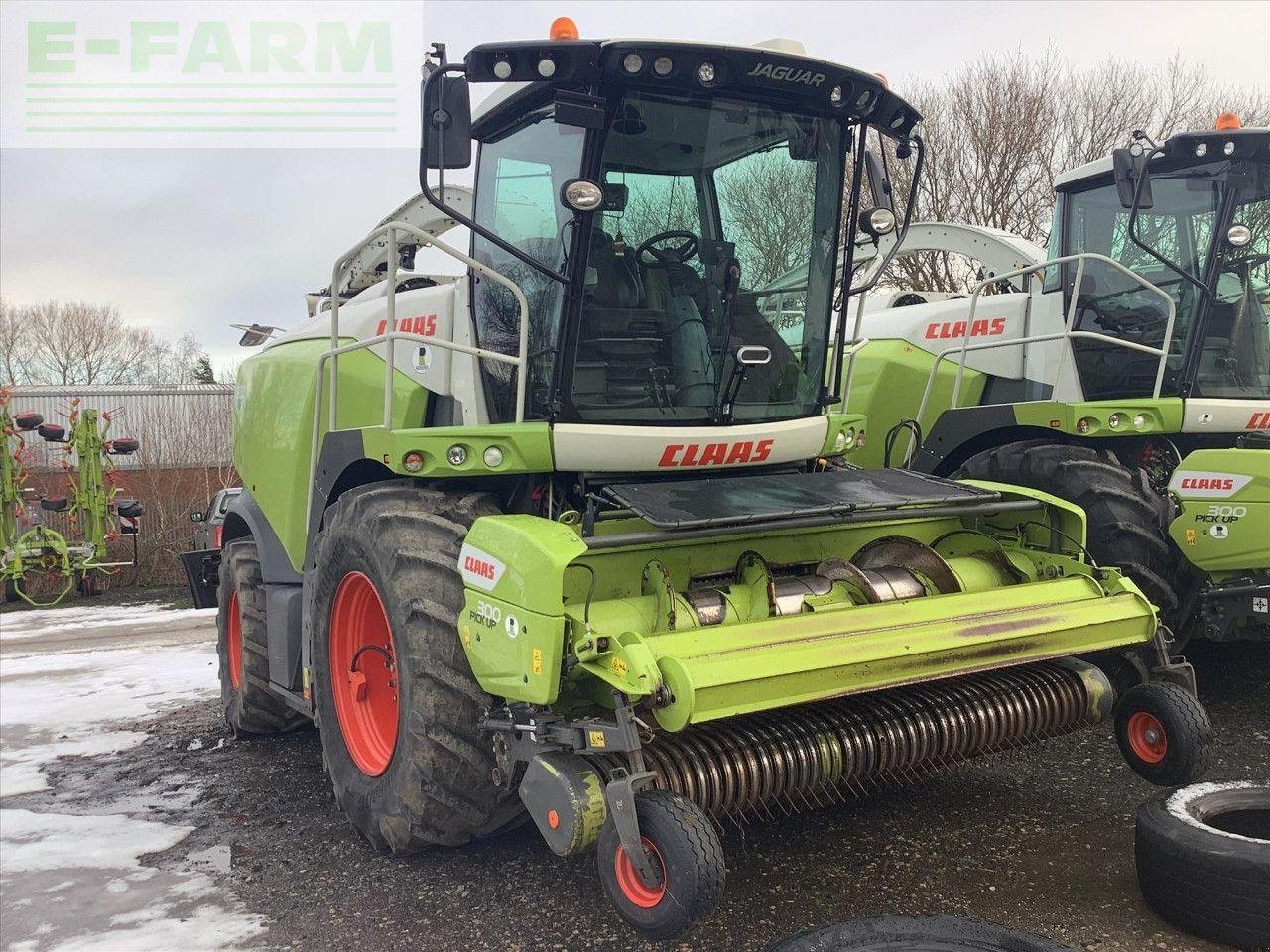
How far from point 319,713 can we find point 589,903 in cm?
140

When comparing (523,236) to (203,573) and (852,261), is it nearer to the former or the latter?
(852,261)

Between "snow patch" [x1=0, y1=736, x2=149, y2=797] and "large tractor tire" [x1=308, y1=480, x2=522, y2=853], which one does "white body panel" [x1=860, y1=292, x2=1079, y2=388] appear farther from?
"snow patch" [x1=0, y1=736, x2=149, y2=797]

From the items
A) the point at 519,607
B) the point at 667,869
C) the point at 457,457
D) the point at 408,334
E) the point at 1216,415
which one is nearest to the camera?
the point at 667,869

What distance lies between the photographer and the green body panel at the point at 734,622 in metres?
2.96

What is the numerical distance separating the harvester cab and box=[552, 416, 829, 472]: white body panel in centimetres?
97

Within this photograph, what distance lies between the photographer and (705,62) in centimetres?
360

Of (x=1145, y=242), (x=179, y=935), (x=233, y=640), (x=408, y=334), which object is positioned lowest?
(x=179, y=935)

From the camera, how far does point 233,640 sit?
5.90 meters

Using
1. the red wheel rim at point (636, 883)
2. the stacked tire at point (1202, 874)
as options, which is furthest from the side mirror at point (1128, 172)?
the red wheel rim at point (636, 883)

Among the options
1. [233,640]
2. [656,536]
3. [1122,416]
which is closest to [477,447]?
[656,536]

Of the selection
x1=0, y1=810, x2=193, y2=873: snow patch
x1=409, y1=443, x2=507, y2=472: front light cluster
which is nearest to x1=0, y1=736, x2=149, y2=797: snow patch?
x1=0, y1=810, x2=193, y2=873: snow patch

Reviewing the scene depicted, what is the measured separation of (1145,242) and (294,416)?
4367 millimetres

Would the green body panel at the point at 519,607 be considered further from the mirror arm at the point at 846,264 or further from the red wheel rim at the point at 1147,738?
the red wheel rim at the point at 1147,738

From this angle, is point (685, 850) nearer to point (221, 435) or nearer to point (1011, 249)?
point (1011, 249)
